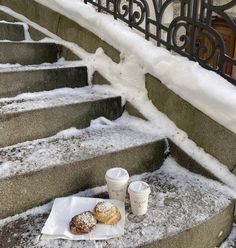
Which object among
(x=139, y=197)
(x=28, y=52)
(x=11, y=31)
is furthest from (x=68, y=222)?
(x=11, y=31)

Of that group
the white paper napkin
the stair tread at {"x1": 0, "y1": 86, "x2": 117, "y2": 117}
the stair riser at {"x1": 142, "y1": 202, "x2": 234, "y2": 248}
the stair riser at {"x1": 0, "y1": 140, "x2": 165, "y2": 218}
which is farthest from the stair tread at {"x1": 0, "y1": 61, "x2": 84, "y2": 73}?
the stair riser at {"x1": 142, "y1": 202, "x2": 234, "y2": 248}

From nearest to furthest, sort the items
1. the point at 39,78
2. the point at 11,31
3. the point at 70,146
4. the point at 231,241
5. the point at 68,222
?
the point at 68,222
the point at 231,241
the point at 70,146
the point at 39,78
the point at 11,31

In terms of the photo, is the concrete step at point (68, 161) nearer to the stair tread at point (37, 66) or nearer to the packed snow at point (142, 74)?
the packed snow at point (142, 74)

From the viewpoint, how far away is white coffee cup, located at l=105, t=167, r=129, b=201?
1.66 m

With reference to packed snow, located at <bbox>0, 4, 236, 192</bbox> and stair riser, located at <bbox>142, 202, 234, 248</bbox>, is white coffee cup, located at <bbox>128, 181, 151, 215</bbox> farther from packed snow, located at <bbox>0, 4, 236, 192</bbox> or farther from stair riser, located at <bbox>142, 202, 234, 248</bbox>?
packed snow, located at <bbox>0, 4, 236, 192</bbox>

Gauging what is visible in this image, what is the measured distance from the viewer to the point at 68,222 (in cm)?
160

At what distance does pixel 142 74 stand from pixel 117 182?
1.02m

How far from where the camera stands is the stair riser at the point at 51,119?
1.99m

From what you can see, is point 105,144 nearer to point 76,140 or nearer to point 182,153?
point 76,140

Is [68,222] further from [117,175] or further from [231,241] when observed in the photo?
[231,241]

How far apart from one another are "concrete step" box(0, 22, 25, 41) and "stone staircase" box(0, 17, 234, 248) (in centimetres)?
57

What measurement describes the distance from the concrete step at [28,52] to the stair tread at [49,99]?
511 millimetres

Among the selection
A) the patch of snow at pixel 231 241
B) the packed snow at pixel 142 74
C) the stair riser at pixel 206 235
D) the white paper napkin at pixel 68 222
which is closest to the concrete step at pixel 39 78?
the packed snow at pixel 142 74

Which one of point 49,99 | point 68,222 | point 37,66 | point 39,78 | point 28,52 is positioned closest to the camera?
point 68,222
